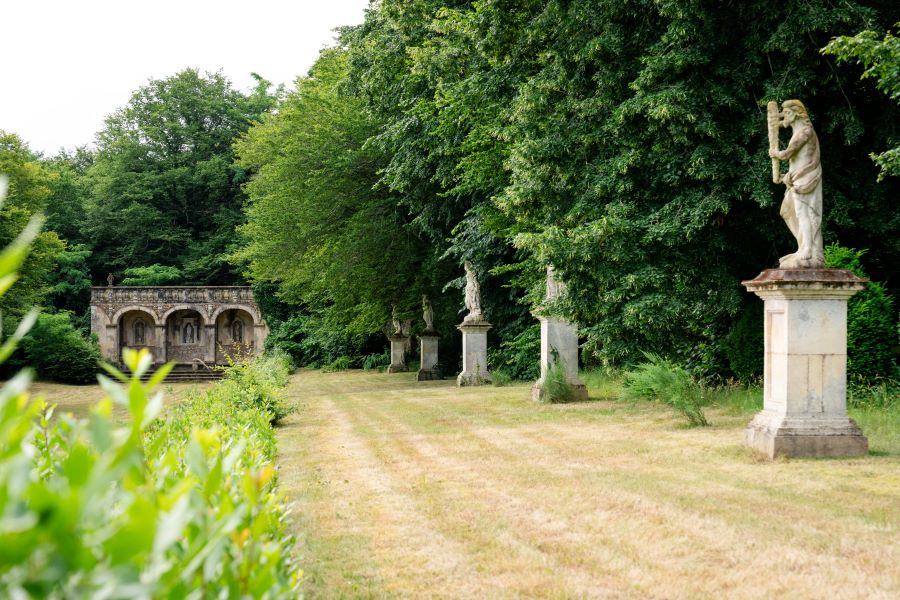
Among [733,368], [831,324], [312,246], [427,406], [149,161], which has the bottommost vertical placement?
[427,406]

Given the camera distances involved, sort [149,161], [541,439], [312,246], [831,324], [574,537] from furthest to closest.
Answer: [149,161] < [312,246] < [541,439] < [831,324] < [574,537]

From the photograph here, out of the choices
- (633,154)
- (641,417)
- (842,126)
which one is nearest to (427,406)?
(641,417)

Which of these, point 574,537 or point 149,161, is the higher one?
point 149,161

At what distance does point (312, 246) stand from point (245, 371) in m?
9.23

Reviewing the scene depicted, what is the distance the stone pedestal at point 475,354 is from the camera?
19312 mm

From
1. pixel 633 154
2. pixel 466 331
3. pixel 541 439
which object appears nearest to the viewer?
pixel 541 439

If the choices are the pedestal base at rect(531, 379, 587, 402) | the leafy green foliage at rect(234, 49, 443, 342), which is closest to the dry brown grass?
the leafy green foliage at rect(234, 49, 443, 342)

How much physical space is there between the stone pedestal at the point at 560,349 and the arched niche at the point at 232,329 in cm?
3149

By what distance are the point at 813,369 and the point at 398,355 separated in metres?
21.6

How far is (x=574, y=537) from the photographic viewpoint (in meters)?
4.98

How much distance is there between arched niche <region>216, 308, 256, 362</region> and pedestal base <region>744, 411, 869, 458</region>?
3833 centimetres

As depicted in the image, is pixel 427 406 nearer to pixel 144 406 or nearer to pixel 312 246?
pixel 312 246

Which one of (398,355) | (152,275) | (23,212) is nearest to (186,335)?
(152,275)

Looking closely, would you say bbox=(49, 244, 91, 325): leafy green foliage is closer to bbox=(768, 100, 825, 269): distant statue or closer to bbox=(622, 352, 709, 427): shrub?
bbox=(622, 352, 709, 427): shrub
